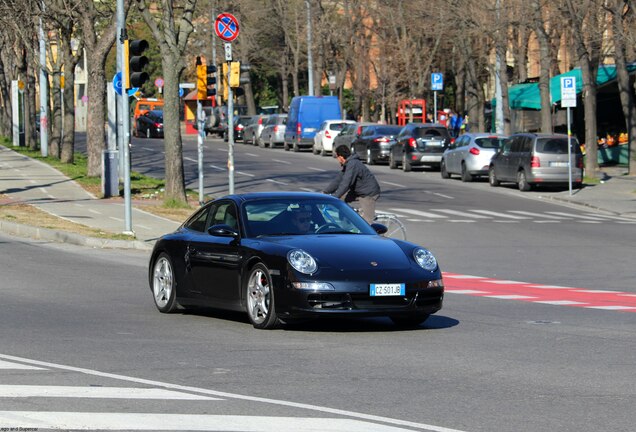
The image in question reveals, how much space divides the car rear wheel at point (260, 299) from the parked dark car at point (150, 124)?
212 feet

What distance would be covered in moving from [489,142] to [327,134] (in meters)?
16.5

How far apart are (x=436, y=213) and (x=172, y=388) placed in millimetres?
23587

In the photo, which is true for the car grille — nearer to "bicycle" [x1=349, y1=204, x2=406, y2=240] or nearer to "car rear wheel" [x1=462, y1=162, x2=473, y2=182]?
"bicycle" [x1=349, y1=204, x2=406, y2=240]

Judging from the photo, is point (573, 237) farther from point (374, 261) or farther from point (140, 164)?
point (140, 164)

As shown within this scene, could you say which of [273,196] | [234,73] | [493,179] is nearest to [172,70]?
[234,73]

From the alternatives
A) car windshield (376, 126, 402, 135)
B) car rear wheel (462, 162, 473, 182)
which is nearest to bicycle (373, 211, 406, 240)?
car rear wheel (462, 162, 473, 182)

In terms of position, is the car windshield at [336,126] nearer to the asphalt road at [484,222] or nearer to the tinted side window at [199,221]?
the asphalt road at [484,222]

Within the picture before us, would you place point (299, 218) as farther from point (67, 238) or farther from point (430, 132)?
point (430, 132)

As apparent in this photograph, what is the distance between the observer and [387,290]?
12047 millimetres

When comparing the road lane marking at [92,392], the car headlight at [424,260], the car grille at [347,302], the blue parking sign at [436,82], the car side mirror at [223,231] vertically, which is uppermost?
the blue parking sign at [436,82]

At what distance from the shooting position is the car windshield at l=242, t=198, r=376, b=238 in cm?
1308

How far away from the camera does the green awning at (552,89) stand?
48.7 meters

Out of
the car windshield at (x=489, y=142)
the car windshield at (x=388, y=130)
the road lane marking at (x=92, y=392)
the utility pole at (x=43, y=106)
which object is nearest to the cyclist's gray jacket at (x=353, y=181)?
the road lane marking at (x=92, y=392)

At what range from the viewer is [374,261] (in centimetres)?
1218
